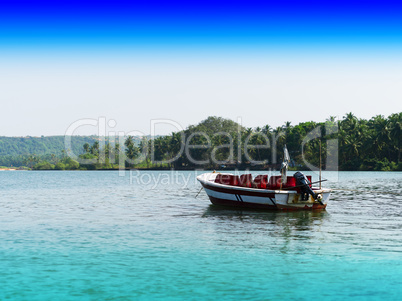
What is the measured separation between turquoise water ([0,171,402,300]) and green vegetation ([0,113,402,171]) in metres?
91.3

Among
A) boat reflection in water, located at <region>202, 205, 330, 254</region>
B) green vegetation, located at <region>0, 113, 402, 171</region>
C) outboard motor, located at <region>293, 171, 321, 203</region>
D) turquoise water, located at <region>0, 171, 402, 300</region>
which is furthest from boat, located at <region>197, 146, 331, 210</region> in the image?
green vegetation, located at <region>0, 113, 402, 171</region>

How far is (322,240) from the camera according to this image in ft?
63.6

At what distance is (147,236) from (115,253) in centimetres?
368

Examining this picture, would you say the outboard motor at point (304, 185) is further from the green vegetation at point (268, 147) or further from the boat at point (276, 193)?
the green vegetation at point (268, 147)

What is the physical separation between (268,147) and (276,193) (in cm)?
10490

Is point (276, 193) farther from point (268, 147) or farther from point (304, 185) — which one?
point (268, 147)

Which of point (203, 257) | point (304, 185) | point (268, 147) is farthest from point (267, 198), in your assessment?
point (268, 147)

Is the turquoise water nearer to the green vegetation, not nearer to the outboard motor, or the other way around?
the outboard motor

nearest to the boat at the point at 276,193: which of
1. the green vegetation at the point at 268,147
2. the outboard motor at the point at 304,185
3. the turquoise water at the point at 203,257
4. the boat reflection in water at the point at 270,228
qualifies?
the outboard motor at the point at 304,185

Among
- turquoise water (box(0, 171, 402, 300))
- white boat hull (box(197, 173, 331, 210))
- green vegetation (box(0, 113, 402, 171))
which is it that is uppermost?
green vegetation (box(0, 113, 402, 171))

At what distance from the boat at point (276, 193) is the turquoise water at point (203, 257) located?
0.91 meters

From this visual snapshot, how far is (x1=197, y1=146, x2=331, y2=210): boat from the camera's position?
89.9 feet

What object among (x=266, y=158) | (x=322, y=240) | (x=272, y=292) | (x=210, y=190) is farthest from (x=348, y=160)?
(x=272, y=292)

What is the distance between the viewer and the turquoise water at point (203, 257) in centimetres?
1253
